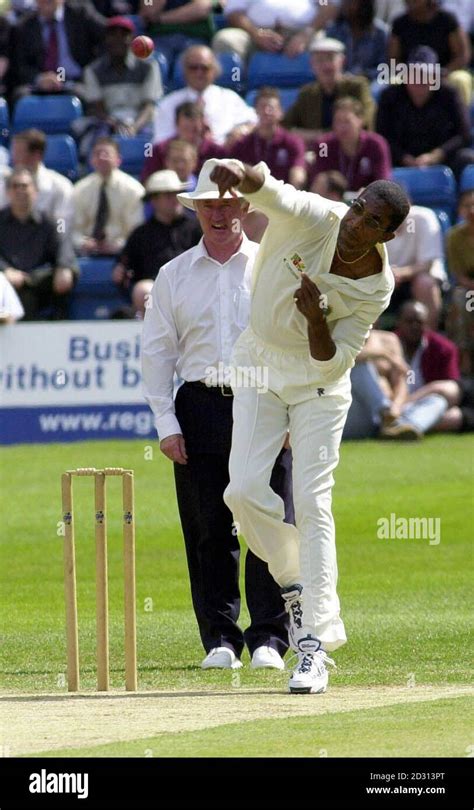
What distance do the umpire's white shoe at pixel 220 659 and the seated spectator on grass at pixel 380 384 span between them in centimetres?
771

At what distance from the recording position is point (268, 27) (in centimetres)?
2016

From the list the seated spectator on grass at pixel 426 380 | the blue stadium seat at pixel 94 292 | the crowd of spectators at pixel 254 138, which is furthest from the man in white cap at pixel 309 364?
the blue stadium seat at pixel 94 292

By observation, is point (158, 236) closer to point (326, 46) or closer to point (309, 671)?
point (326, 46)

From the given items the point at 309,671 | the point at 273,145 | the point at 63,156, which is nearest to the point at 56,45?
the point at 63,156

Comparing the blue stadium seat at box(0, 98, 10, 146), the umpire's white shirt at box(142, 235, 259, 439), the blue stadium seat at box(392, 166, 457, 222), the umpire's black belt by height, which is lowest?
the umpire's black belt

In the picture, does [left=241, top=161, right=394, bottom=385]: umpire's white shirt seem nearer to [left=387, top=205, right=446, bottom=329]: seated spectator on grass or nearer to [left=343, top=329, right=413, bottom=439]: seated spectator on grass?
[left=343, top=329, right=413, bottom=439]: seated spectator on grass

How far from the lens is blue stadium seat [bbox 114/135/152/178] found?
1889 centimetres

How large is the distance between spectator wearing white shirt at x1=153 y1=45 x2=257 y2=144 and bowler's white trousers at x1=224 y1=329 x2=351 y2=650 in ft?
34.9

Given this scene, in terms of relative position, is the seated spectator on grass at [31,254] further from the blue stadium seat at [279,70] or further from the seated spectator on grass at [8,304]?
the blue stadium seat at [279,70]

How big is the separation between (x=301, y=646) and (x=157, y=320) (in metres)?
Result: 1.96

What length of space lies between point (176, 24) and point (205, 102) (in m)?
2.32

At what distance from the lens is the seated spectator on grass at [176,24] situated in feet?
66.0

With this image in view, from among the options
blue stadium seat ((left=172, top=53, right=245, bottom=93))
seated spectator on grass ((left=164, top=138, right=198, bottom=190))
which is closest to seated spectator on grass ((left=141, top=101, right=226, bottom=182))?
seated spectator on grass ((left=164, top=138, right=198, bottom=190))
